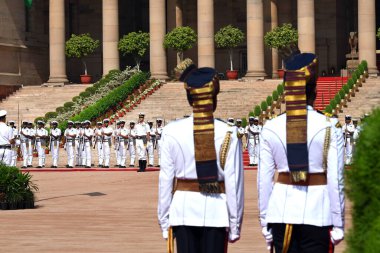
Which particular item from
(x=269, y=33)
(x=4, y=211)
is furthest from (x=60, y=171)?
(x=269, y=33)

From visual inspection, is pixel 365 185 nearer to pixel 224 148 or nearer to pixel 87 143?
pixel 224 148

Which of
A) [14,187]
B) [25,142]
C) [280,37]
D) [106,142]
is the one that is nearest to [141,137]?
[106,142]

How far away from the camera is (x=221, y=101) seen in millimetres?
51906

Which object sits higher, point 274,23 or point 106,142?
point 274,23

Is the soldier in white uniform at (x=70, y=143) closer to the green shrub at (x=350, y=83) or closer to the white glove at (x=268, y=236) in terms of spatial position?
the green shrub at (x=350, y=83)

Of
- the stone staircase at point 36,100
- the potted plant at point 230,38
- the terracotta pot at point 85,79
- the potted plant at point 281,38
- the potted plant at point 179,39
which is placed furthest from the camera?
the terracotta pot at point 85,79

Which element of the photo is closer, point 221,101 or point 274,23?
point 221,101

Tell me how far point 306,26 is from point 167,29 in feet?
33.8

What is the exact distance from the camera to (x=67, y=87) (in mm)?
58469

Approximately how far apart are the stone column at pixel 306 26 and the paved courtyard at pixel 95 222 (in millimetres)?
26568

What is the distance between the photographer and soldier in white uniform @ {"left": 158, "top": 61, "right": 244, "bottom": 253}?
830 cm

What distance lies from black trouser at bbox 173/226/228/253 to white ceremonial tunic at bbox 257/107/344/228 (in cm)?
43

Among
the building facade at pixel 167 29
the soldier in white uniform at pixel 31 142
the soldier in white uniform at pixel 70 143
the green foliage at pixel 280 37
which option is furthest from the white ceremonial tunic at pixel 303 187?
the green foliage at pixel 280 37

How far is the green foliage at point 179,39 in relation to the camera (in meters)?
56.5
